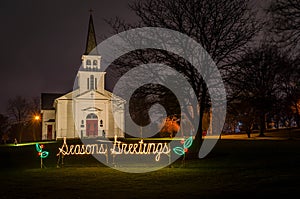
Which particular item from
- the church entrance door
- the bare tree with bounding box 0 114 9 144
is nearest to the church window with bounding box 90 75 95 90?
the church entrance door

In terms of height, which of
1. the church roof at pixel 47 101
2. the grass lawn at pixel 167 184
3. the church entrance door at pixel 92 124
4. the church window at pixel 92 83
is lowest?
the grass lawn at pixel 167 184

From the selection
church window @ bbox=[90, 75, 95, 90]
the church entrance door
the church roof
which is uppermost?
church window @ bbox=[90, 75, 95, 90]

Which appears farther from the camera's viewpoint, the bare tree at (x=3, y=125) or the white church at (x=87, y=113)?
the bare tree at (x=3, y=125)

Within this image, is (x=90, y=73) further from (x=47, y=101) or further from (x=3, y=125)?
(x=3, y=125)

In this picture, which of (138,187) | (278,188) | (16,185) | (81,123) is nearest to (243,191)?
(278,188)

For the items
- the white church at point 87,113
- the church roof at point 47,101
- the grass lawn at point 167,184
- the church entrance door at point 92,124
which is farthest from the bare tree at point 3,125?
the grass lawn at point 167,184

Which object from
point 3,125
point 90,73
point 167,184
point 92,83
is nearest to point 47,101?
point 92,83

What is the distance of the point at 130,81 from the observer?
76.2 ft

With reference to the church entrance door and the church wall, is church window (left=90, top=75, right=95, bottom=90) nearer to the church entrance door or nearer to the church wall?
the church entrance door

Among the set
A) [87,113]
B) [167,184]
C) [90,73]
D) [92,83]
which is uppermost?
[90,73]

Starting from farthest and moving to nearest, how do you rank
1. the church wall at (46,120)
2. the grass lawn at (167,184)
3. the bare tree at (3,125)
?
1. the bare tree at (3,125)
2. the church wall at (46,120)
3. the grass lawn at (167,184)

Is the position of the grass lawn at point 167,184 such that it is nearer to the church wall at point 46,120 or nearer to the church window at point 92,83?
the church window at point 92,83

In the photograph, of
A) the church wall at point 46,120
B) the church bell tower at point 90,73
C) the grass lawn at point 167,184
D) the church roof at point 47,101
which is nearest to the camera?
the grass lawn at point 167,184

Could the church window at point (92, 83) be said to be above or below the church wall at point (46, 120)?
above
